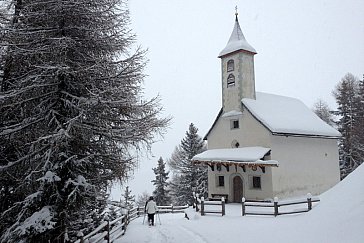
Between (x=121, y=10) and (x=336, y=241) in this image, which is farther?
(x=121, y=10)

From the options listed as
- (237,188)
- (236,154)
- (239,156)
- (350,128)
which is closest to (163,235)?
(239,156)

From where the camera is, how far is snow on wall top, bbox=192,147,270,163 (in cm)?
1942

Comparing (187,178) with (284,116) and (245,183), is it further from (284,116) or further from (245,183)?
(284,116)

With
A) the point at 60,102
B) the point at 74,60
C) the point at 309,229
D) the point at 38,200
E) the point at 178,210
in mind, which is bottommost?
the point at 178,210

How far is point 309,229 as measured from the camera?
30.6ft

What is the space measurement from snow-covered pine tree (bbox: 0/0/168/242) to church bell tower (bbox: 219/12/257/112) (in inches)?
588

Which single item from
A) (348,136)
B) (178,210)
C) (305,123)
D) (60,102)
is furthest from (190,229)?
(348,136)

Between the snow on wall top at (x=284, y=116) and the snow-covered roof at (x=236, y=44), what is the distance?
422cm

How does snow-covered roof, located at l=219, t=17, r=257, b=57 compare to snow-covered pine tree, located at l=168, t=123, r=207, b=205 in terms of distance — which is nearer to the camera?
snow-covered roof, located at l=219, t=17, r=257, b=57

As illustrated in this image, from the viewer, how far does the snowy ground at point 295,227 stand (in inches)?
307

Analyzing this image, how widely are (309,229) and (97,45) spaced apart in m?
8.99

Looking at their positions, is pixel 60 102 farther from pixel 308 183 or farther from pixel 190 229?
pixel 308 183

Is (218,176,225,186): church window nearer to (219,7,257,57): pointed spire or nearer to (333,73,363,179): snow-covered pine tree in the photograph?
(219,7,257,57): pointed spire

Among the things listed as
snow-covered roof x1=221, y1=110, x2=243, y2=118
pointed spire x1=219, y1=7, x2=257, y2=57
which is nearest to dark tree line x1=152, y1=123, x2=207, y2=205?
snow-covered roof x1=221, y1=110, x2=243, y2=118
